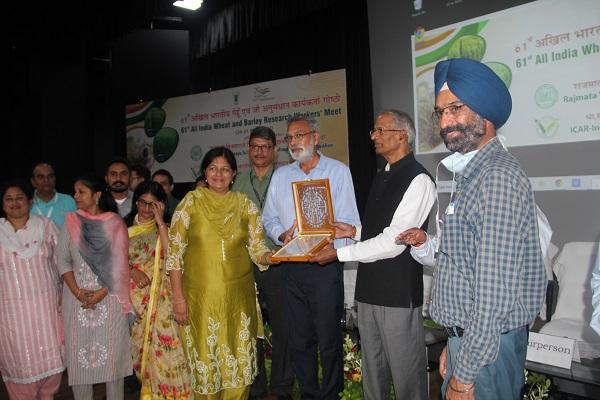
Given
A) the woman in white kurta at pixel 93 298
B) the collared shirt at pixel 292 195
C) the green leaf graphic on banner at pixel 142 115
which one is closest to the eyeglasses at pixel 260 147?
the collared shirt at pixel 292 195

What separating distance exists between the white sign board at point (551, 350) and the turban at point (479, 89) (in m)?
1.69

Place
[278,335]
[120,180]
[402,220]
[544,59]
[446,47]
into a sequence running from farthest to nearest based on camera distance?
1. [120,180]
2. [446,47]
3. [544,59]
4. [278,335]
5. [402,220]

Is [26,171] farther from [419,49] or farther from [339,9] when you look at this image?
[419,49]

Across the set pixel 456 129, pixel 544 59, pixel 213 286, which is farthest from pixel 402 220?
pixel 544 59

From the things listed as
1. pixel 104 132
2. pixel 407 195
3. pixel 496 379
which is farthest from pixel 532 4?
pixel 104 132

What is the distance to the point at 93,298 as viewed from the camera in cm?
297

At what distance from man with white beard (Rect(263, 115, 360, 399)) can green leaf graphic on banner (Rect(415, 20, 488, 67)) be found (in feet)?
5.70

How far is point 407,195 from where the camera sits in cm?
241

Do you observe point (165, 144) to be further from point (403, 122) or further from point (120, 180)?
point (403, 122)

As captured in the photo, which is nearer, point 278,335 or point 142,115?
point 278,335

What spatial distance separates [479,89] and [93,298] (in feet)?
7.98

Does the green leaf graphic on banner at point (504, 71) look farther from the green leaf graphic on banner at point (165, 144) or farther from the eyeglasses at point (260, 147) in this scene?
the green leaf graphic on banner at point (165, 144)

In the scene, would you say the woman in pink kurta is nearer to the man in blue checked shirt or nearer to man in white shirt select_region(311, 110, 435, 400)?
man in white shirt select_region(311, 110, 435, 400)

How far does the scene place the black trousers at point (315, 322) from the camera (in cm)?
288
